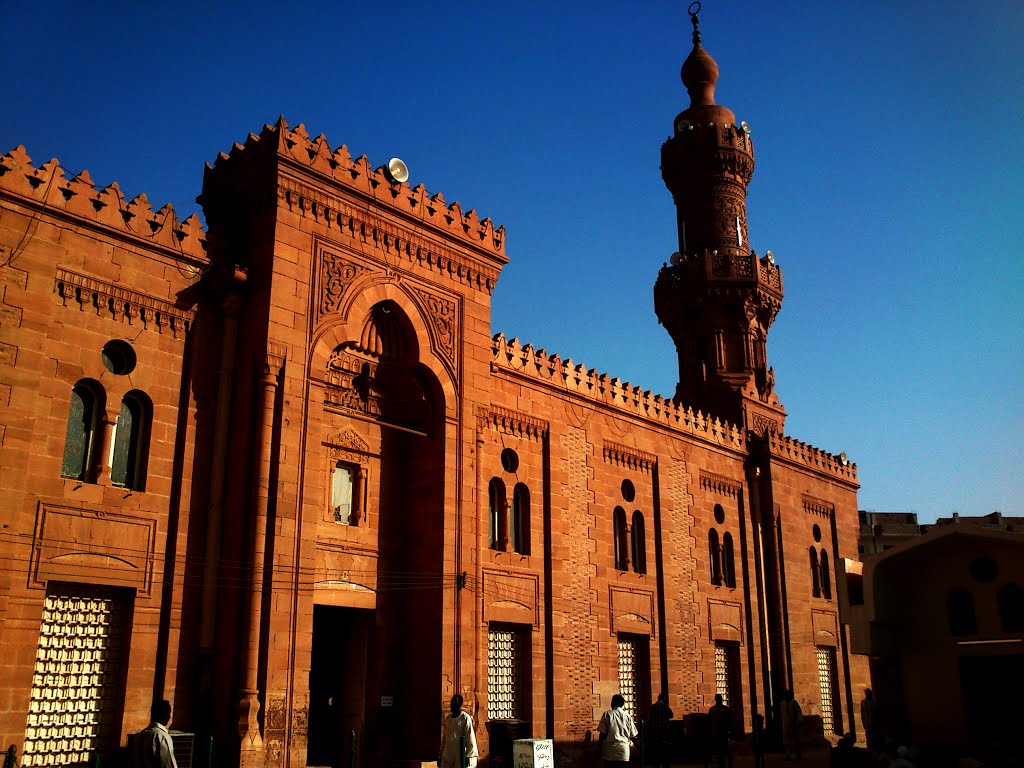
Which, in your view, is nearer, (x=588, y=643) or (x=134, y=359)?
(x=134, y=359)

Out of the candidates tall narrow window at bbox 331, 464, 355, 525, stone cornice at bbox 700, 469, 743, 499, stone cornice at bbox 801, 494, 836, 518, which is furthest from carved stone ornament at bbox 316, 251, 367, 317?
stone cornice at bbox 801, 494, 836, 518

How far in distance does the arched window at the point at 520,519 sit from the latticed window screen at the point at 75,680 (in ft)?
27.1

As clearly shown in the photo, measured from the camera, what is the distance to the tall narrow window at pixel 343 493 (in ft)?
54.3

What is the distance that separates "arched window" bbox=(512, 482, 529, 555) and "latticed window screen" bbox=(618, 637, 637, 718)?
3.77 meters

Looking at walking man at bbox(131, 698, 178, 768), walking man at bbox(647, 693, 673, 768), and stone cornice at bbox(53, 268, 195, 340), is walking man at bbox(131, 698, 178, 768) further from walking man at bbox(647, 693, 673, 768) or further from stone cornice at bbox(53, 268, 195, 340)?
walking man at bbox(647, 693, 673, 768)

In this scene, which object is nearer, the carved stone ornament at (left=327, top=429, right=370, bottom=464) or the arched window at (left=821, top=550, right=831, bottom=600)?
the carved stone ornament at (left=327, top=429, right=370, bottom=464)

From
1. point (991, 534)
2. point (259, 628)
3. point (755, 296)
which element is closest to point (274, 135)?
point (259, 628)

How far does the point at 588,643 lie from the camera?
20172mm

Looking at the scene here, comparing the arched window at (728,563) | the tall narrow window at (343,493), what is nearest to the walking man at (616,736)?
the tall narrow window at (343,493)

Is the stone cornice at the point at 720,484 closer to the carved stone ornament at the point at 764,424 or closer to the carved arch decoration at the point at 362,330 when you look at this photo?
the carved stone ornament at the point at 764,424

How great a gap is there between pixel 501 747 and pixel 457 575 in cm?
294

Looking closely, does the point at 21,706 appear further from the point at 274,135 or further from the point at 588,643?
the point at 588,643

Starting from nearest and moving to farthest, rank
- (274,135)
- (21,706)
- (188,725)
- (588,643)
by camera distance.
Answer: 1. (21,706)
2. (188,725)
3. (274,135)
4. (588,643)

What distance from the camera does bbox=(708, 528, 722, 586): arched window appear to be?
25.0m
